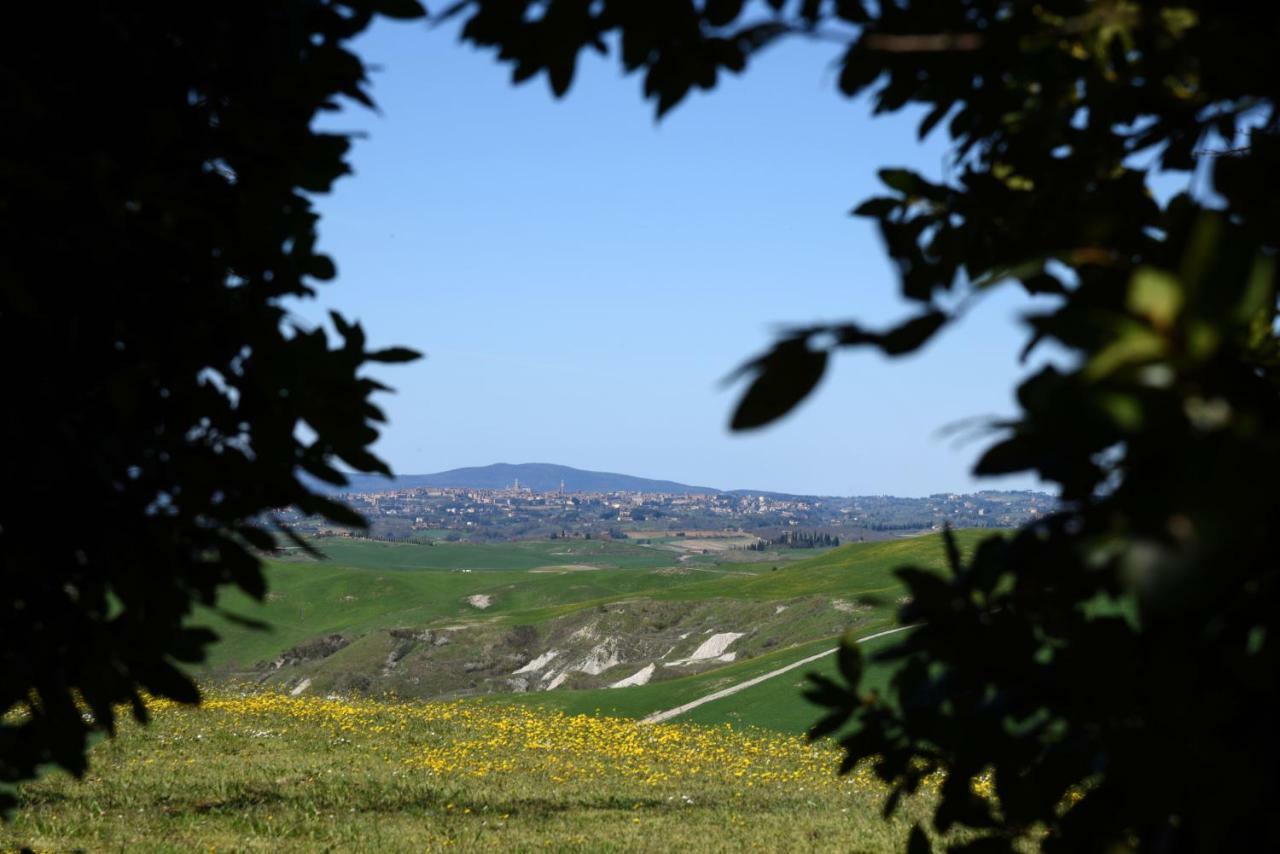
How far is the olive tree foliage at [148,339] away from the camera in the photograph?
254cm

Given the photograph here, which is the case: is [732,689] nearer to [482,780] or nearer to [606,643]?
[482,780]

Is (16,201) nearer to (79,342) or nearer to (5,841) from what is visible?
(79,342)

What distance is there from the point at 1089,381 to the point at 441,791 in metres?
14.4

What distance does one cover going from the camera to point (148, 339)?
275 centimetres

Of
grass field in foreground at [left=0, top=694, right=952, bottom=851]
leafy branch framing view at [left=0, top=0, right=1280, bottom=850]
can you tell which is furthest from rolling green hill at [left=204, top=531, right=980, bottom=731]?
leafy branch framing view at [left=0, top=0, right=1280, bottom=850]

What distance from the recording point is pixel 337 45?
9.82ft

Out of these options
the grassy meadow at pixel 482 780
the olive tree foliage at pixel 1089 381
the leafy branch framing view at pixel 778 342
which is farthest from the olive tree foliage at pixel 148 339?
the grassy meadow at pixel 482 780

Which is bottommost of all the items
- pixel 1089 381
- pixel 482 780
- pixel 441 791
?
pixel 482 780

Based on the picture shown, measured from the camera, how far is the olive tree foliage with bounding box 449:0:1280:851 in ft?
4.09

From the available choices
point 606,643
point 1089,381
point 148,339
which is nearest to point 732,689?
point 606,643

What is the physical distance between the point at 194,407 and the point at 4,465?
1.39 feet

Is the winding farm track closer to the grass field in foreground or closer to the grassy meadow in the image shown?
the grassy meadow

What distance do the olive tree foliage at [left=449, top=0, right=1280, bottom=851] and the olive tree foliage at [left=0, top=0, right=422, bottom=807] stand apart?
818mm

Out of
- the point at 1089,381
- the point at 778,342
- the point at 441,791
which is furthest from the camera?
the point at 441,791
